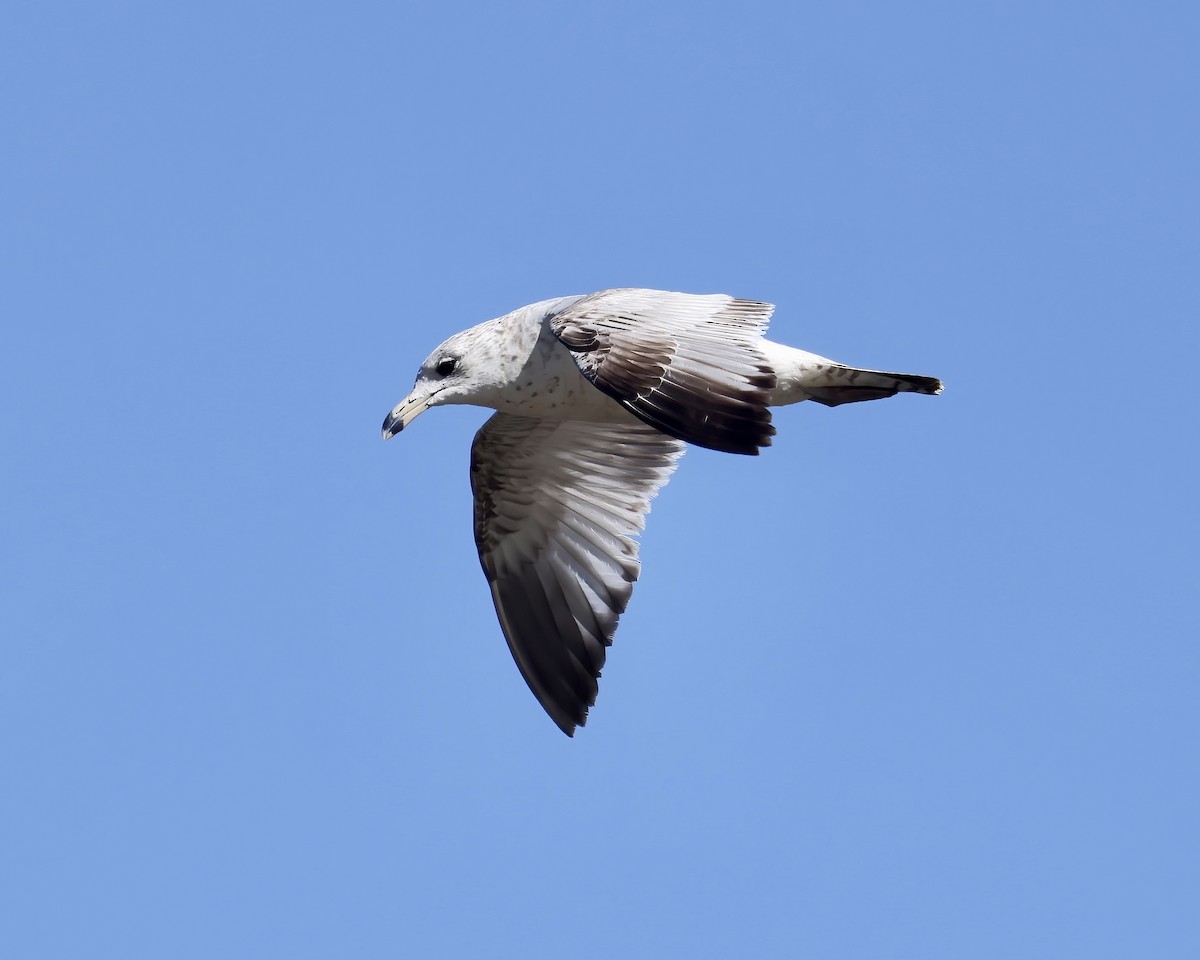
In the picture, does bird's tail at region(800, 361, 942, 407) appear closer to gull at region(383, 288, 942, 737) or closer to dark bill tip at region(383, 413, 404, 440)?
gull at region(383, 288, 942, 737)

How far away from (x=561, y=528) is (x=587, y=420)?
1647 mm

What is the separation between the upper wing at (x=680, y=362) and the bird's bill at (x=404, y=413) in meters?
0.94

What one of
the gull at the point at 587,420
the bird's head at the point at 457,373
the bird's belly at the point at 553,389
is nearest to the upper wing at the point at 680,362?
the gull at the point at 587,420

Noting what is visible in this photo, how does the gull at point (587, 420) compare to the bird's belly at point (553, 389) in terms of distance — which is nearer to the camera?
the gull at point (587, 420)

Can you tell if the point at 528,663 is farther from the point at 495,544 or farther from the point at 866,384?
the point at 866,384

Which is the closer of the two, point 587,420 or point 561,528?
point 587,420

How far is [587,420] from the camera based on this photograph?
449 inches

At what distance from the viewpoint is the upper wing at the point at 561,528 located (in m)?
12.5

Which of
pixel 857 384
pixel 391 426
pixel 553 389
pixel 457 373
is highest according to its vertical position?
pixel 857 384

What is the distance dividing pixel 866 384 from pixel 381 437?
117 inches

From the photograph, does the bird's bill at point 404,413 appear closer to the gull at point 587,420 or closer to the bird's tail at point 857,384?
the gull at point 587,420

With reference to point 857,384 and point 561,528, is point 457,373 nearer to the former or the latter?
point 561,528

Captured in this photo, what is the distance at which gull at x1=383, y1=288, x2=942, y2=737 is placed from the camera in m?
9.58

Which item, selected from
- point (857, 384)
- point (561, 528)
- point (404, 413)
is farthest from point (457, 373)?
point (857, 384)
